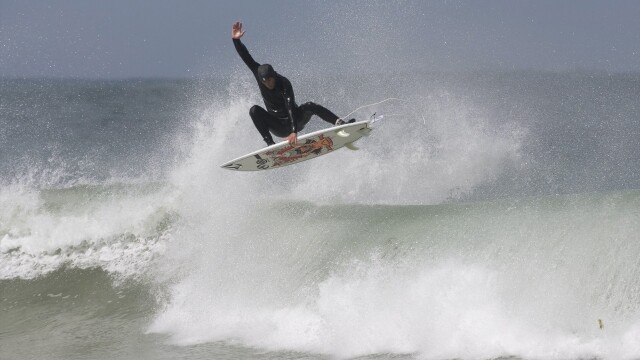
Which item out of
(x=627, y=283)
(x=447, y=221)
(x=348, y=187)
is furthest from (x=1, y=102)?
(x=627, y=283)

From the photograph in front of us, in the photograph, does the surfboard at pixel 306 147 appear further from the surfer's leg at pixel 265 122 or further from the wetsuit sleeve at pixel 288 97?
the wetsuit sleeve at pixel 288 97

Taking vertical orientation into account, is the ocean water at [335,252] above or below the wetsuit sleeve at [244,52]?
below

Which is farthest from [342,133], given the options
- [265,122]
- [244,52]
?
[244,52]

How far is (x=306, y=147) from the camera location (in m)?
8.60

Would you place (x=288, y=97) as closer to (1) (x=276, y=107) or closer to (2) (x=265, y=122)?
(1) (x=276, y=107)

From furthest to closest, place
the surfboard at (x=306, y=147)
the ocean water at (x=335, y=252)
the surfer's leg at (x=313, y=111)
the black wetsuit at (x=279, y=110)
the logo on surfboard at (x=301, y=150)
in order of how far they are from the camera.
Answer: the logo on surfboard at (x=301, y=150) < the surfboard at (x=306, y=147) < the surfer's leg at (x=313, y=111) < the black wetsuit at (x=279, y=110) < the ocean water at (x=335, y=252)

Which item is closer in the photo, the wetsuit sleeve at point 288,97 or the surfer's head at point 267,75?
the surfer's head at point 267,75

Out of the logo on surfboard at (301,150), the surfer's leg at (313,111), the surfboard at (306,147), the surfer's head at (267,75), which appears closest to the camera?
the surfer's head at (267,75)

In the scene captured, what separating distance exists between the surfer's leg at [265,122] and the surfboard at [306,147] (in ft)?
0.53

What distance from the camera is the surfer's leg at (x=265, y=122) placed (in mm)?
8180

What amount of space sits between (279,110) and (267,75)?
56 cm

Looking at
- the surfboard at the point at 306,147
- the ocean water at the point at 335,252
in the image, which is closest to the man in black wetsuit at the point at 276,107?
the surfboard at the point at 306,147

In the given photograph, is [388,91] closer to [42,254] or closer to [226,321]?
[42,254]

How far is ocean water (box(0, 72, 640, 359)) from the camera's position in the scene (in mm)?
7055
